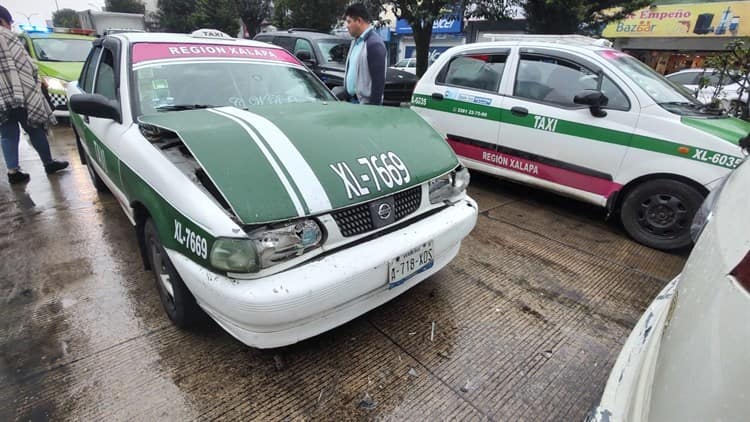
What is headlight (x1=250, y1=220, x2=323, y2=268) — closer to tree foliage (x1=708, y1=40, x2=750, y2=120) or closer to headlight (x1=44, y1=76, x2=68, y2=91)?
tree foliage (x1=708, y1=40, x2=750, y2=120)

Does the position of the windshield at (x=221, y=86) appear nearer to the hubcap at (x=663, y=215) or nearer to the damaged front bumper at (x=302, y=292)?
the damaged front bumper at (x=302, y=292)

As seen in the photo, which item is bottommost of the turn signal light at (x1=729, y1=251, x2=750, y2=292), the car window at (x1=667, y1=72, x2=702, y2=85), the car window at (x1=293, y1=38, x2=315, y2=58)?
the car window at (x1=667, y1=72, x2=702, y2=85)

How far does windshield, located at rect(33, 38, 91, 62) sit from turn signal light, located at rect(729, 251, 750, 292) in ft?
33.6

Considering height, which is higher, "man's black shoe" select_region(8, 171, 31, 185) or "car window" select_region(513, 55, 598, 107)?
"car window" select_region(513, 55, 598, 107)

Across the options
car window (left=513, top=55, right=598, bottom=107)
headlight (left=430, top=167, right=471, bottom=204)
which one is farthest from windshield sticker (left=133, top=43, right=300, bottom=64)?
car window (left=513, top=55, right=598, bottom=107)

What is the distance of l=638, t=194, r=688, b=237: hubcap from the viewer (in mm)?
3252

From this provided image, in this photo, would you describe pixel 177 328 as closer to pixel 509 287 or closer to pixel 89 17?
pixel 509 287

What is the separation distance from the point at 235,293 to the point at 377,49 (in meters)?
3.03

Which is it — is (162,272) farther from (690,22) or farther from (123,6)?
(123,6)

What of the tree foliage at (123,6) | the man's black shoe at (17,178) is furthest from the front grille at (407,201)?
the tree foliage at (123,6)

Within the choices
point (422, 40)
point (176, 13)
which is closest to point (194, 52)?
point (422, 40)

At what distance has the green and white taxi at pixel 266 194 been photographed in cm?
167

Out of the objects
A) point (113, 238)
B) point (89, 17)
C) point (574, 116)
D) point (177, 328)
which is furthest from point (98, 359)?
point (89, 17)

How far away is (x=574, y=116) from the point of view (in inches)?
143
